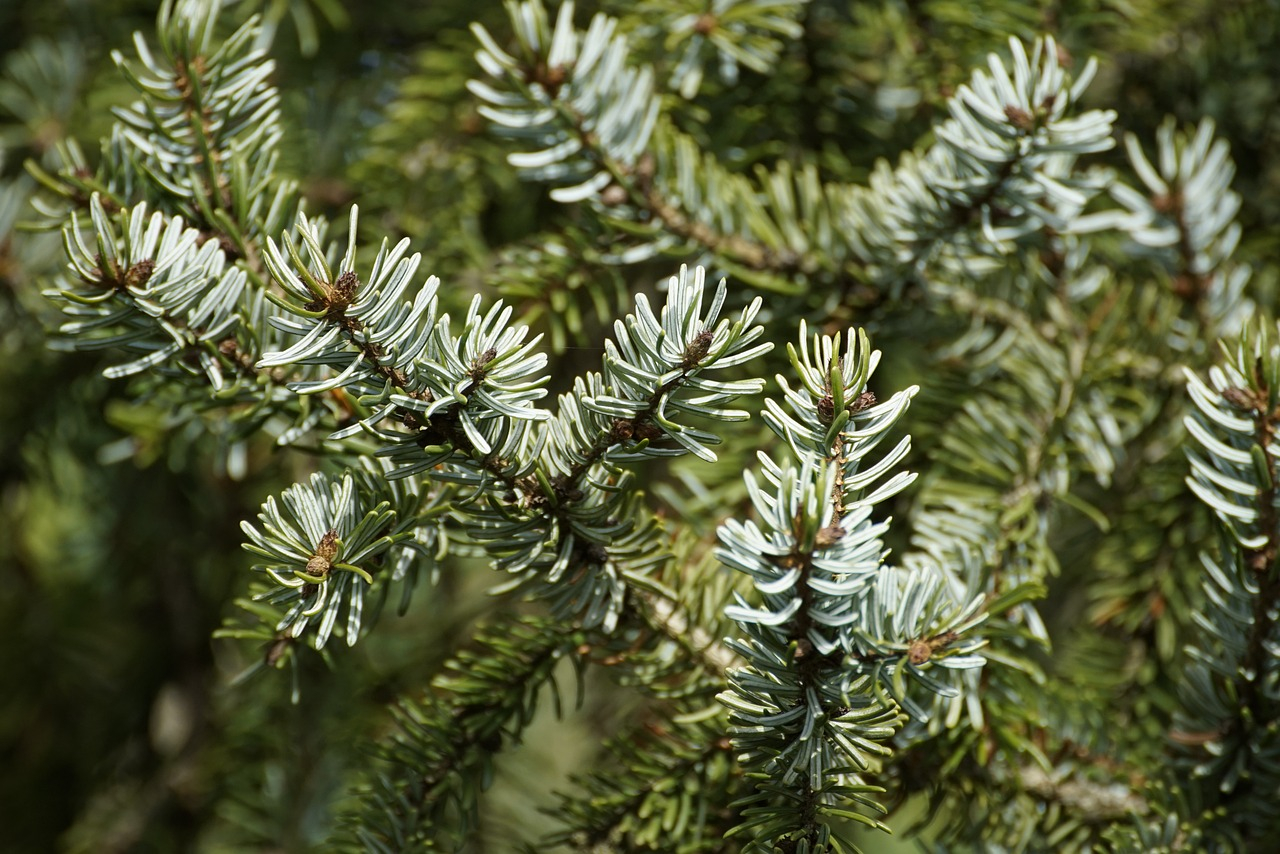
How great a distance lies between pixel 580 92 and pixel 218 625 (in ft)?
1.94

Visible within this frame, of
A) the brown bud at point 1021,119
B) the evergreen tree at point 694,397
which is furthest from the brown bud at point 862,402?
the brown bud at point 1021,119

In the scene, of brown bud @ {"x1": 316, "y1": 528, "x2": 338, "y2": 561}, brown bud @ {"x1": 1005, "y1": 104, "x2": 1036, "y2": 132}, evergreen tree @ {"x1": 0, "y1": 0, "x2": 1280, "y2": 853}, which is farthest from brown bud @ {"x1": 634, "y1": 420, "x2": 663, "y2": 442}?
brown bud @ {"x1": 1005, "y1": 104, "x2": 1036, "y2": 132}

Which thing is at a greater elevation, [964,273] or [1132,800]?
[964,273]

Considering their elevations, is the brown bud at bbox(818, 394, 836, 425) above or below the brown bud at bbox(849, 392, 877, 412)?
below

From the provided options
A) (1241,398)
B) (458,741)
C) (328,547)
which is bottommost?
(458,741)

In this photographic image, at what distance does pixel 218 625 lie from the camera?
32.8 inches

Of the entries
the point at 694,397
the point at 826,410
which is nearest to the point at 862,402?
the point at 826,410

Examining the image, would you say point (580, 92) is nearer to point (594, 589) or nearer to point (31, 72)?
point (594, 589)

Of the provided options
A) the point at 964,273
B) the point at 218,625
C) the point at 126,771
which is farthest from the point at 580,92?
the point at 126,771

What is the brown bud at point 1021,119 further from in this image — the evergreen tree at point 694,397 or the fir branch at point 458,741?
the fir branch at point 458,741

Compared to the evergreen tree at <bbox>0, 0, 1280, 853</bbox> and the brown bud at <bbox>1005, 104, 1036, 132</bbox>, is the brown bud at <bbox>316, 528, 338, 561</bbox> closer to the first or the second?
the evergreen tree at <bbox>0, 0, 1280, 853</bbox>

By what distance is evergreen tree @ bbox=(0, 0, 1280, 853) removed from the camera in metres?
0.33

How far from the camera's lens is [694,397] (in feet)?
1.51

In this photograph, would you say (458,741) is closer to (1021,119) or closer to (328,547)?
(328,547)
